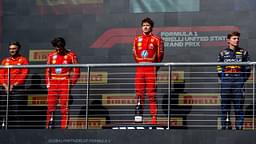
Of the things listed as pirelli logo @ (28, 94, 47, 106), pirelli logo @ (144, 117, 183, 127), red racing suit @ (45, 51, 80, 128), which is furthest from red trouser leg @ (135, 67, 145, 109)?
pirelli logo @ (28, 94, 47, 106)

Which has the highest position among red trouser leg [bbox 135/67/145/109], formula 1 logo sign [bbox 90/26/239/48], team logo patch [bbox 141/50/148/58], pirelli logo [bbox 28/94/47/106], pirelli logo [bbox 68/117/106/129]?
formula 1 logo sign [bbox 90/26/239/48]

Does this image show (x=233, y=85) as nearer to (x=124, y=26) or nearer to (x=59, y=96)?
(x=59, y=96)

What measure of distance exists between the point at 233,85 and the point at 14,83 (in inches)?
140

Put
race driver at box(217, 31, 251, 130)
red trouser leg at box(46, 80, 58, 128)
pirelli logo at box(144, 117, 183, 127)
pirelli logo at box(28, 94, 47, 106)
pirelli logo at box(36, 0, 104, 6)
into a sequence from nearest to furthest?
race driver at box(217, 31, 251, 130) < red trouser leg at box(46, 80, 58, 128) < pirelli logo at box(144, 117, 183, 127) < pirelli logo at box(28, 94, 47, 106) < pirelli logo at box(36, 0, 104, 6)

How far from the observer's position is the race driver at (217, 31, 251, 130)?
10688 mm

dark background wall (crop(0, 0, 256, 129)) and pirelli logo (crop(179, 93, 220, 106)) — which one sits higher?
dark background wall (crop(0, 0, 256, 129))

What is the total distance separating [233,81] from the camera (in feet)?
35.4

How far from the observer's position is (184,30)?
1252 cm

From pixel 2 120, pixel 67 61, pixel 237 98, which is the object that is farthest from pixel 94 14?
pixel 237 98

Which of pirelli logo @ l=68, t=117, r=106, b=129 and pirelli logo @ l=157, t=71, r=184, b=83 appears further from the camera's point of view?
pirelli logo @ l=68, t=117, r=106, b=129

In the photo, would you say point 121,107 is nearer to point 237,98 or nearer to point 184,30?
Answer: point 184,30

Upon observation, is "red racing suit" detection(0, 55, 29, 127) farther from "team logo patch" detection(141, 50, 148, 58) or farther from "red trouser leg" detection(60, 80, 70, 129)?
"team logo patch" detection(141, 50, 148, 58)

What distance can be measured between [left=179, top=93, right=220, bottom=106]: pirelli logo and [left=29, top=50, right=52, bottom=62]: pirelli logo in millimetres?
2540

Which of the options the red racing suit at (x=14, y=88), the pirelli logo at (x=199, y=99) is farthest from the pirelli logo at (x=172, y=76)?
the red racing suit at (x=14, y=88)
